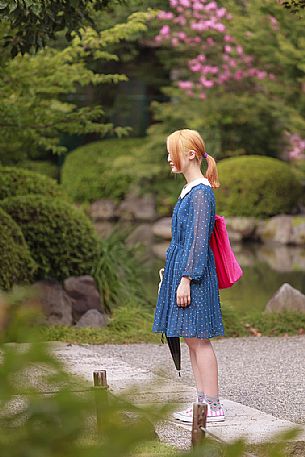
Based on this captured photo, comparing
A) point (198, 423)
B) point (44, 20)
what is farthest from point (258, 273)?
point (198, 423)

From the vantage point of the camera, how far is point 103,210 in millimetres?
27391

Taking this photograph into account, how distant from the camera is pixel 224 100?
24656 mm

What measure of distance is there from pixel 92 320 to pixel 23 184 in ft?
6.65

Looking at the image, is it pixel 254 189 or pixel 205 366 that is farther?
pixel 254 189

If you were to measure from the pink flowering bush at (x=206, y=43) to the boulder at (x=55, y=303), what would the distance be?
578 inches

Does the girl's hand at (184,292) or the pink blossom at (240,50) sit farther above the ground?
the girl's hand at (184,292)

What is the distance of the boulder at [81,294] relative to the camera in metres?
9.52

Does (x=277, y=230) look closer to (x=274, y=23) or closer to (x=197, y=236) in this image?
(x=274, y=23)

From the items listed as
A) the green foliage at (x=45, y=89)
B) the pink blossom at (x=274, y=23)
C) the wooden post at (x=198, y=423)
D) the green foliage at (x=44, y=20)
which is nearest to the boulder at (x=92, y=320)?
the green foliage at (x=45, y=89)

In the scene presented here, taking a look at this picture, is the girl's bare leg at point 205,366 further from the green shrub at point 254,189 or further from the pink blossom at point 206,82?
the pink blossom at point 206,82

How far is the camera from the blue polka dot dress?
514cm

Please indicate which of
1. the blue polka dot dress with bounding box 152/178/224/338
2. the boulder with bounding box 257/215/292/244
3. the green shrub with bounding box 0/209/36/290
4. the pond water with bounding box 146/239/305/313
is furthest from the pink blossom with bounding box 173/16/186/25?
the blue polka dot dress with bounding box 152/178/224/338

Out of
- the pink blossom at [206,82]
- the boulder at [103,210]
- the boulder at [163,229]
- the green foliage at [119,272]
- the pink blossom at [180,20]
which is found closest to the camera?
the green foliage at [119,272]

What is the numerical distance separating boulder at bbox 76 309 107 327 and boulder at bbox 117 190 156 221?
1722 centimetres
